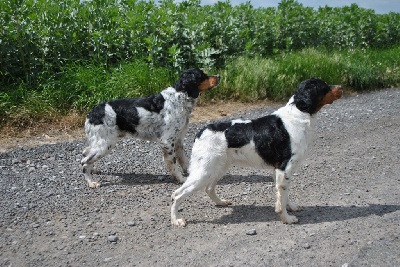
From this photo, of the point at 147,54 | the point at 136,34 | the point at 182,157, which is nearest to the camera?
the point at 182,157

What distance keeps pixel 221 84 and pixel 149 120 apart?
13.5ft

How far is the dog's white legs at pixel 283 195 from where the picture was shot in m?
5.18

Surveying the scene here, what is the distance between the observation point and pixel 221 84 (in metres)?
10.5

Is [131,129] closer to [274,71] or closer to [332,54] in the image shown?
[274,71]

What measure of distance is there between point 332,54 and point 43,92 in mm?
7521

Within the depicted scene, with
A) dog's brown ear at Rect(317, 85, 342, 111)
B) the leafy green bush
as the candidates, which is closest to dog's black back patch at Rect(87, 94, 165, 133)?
dog's brown ear at Rect(317, 85, 342, 111)

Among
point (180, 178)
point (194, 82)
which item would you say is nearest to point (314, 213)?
point (180, 178)

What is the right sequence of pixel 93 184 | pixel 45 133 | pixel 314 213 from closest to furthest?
pixel 314 213 → pixel 93 184 → pixel 45 133

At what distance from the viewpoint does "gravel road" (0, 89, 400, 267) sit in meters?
4.66

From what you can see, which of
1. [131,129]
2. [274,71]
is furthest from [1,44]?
[274,71]

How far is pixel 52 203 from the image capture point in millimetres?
5961

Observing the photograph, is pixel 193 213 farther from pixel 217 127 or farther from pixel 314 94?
pixel 314 94

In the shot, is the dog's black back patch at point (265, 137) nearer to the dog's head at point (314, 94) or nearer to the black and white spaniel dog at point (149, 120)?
the dog's head at point (314, 94)

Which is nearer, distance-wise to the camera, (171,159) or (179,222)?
(179,222)
